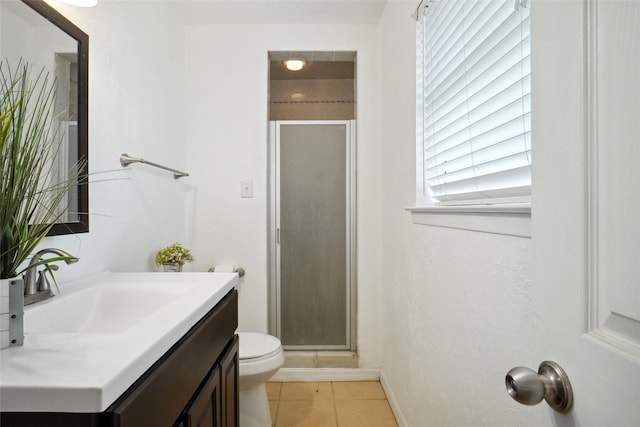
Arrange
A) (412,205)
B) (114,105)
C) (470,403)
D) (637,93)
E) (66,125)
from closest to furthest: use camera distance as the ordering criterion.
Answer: (637,93)
(470,403)
(66,125)
(114,105)
(412,205)

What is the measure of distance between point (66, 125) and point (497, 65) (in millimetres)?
1295

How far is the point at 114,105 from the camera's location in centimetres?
145

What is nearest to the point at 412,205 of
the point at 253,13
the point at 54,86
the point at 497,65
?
the point at 497,65

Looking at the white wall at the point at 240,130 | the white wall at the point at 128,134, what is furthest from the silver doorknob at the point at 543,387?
the white wall at the point at 240,130

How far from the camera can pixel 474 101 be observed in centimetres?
101

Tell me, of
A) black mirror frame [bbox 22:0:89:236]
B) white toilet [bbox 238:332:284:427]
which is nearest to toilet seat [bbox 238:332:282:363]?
white toilet [bbox 238:332:284:427]

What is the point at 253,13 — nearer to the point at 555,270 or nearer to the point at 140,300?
the point at 140,300

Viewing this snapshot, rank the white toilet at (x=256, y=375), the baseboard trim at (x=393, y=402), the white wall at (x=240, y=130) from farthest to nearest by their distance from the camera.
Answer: the white wall at (x=240, y=130) < the baseboard trim at (x=393, y=402) < the white toilet at (x=256, y=375)

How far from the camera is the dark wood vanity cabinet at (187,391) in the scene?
477mm

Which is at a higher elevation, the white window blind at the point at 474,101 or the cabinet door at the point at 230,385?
the white window blind at the point at 474,101

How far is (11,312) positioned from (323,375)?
6.56 ft

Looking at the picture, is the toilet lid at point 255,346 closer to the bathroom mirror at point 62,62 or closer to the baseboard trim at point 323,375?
the baseboard trim at point 323,375

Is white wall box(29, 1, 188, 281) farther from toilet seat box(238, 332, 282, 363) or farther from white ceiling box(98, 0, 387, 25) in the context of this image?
toilet seat box(238, 332, 282, 363)

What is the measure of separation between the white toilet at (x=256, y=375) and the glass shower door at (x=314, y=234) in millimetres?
762
